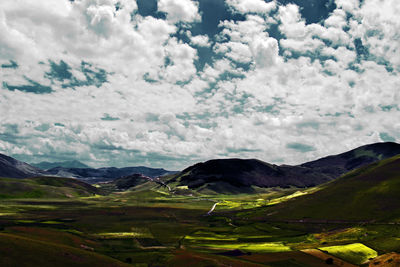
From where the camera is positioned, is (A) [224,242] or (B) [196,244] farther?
(A) [224,242]

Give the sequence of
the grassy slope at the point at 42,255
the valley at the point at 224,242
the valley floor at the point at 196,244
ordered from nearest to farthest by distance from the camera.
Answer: the grassy slope at the point at 42,255 < the valley floor at the point at 196,244 < the valley at the point at 224,242

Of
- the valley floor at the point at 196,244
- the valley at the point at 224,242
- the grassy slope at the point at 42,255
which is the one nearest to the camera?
the grassy slope at the point at 42,255

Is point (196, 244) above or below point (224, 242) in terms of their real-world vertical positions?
below

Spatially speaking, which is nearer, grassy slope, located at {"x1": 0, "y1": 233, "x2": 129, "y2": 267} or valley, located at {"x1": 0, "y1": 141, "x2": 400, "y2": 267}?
grassy slope, located at {"x1": 0, "y1": 233, "x2": 129, "y2": 267}

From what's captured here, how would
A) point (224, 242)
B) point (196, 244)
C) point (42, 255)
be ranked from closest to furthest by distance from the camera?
point (42, 255)
point (196, 244)
point (224, 242)

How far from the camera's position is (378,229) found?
448ft

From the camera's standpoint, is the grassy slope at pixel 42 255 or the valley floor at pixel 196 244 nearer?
the grassy slope at pixel 42 255

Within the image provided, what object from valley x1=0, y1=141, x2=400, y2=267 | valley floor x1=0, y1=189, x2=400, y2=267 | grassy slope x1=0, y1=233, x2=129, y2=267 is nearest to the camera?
grassy slope x1=0, y1=233, x2=129, y2=267

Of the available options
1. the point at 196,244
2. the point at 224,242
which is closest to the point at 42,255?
the point at 196,244

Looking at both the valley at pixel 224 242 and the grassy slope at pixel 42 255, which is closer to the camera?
the grassy slope at pixel 42 255

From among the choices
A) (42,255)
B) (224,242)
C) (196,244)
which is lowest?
(196,244)

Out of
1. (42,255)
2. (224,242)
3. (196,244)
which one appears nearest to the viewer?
(42,255)

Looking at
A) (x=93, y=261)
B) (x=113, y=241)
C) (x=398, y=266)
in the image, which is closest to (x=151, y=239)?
(x=113, y=241)

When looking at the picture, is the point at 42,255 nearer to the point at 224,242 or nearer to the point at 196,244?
the point at 196,244
